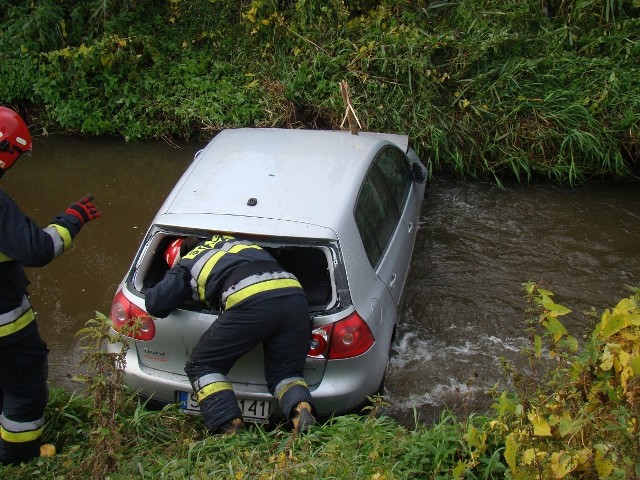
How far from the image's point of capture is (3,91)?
8.57 m

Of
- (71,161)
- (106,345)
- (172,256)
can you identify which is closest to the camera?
(172,256)

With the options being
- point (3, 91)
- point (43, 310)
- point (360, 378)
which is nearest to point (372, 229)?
point (360, 378)

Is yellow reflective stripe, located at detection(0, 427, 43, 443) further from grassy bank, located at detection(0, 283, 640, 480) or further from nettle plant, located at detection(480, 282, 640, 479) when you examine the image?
nettle plant, located at detection(480, 282, 640, 479)

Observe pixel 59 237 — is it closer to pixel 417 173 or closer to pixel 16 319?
pixel 16 319

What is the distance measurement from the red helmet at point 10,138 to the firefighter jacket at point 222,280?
966 millimetres

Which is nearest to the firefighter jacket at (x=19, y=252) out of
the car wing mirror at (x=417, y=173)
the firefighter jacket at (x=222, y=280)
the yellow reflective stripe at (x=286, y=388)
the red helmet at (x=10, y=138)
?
the red helmet at (x=10, y=138)

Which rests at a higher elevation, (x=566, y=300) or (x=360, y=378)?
(x=360, y=378)

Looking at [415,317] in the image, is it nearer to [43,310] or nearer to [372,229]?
[372,229]

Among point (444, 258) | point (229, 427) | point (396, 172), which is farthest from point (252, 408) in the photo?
point (444, 258)

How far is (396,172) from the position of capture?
5434 millimetres

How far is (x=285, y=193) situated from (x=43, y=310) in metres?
2.65

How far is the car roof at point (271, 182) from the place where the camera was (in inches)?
156

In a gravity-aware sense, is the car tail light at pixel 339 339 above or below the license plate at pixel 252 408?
above

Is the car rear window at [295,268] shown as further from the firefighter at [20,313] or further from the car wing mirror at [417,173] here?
the car wing mirror at [417,173]
